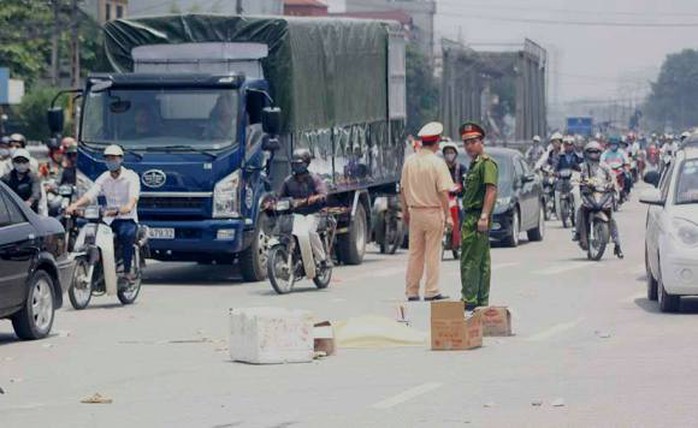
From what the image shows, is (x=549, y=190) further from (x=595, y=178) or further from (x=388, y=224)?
(x=595, y=178)

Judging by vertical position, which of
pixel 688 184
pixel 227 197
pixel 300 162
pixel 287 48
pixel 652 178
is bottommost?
pixel 227 197

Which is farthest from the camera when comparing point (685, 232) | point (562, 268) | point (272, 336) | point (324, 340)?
point (562, 268)

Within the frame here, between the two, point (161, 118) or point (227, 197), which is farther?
point (161, 118)

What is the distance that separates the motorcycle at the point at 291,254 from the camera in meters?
22.3

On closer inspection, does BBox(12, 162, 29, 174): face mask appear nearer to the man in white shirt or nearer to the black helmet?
the black helmet

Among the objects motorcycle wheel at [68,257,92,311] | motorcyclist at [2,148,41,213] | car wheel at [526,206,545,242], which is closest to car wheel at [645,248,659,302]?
motorcycle wheel at [68,257,92,311]

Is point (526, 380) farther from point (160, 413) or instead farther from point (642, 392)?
point (160, 413)

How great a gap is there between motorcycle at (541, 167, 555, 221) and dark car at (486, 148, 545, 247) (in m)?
3.29

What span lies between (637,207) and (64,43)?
131ft

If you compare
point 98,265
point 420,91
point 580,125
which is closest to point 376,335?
point 98,265

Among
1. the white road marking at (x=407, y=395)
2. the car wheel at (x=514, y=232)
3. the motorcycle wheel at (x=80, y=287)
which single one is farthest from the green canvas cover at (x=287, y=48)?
the white road marking at (x=407, y=395)

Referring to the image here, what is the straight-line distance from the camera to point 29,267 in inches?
671

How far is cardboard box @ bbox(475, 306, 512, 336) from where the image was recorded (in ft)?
54.5

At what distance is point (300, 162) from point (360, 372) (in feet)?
30.8
